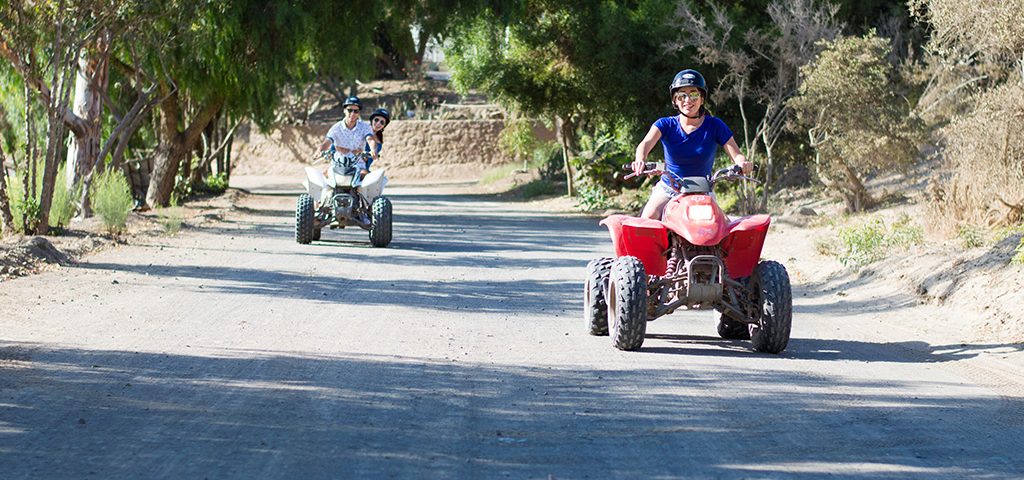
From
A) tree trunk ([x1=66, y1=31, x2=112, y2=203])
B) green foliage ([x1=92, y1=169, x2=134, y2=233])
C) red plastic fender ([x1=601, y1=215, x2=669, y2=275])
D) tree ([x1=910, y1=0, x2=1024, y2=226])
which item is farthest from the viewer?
tree trunk ([x1=66, y1=31, x2=112, y2=203])

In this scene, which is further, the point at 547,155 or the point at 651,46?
the point at 547,155

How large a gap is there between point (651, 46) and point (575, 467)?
73.6 feet

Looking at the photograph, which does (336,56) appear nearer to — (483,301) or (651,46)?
(651,46)

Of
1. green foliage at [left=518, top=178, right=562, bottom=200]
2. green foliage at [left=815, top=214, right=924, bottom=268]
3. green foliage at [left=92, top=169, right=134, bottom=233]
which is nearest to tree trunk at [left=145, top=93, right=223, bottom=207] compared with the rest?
green foliage at [left=92, top=169, right=134, bottom=233]

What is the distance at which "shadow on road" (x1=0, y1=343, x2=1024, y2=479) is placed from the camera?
583cm

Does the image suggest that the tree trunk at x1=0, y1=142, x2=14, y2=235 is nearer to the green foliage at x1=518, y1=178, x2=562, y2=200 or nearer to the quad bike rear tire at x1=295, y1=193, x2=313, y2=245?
the quad bike rear tire at x1=295, y1=193, x2=313, y2=245

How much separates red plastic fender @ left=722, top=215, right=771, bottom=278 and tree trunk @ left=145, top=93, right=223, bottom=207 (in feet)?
64.2

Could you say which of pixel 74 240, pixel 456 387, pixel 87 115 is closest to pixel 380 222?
pixel 74 240

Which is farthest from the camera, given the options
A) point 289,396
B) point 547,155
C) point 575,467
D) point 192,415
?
point 547,155

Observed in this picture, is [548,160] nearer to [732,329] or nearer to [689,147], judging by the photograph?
[732,329]

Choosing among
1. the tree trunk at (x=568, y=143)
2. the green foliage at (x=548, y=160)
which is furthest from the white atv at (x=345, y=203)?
the green foliage at (x=548, y=160)

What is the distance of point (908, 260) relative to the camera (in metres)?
14.1

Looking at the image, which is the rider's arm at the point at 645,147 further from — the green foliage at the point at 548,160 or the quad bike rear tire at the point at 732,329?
the green foliage at the point at 548,160

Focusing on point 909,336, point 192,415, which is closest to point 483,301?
point 909,336
